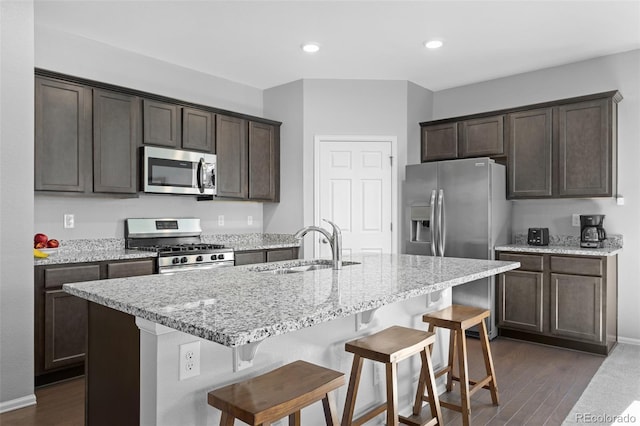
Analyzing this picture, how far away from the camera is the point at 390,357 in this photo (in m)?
A: 1.85

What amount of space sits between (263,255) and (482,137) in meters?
2.65

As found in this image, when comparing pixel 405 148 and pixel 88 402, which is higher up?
pixel 405 148

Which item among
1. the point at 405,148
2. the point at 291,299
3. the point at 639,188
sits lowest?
the point at 291,299

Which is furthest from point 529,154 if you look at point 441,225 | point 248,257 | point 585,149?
point 248,257

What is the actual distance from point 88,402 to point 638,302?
4.45 meters

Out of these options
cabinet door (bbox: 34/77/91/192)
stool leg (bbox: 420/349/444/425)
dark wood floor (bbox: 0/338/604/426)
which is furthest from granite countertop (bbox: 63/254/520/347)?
cabinet door (bbox: 34/77/91/192)

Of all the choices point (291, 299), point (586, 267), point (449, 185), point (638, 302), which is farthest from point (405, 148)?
point (291, 299)

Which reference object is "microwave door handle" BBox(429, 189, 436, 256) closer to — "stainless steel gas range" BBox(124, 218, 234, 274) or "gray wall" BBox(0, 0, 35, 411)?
"stainless steel gas range" BBox(124, 218, 234, 274)

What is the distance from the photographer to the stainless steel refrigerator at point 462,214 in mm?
4211

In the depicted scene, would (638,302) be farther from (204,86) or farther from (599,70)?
(204,86)

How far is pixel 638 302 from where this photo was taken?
13.1ft

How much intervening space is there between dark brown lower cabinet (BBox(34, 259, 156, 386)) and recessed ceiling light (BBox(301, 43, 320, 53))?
8.35 feet

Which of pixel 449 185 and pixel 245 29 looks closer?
pixel 245 29

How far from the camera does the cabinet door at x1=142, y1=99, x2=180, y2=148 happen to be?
13.0 feet
